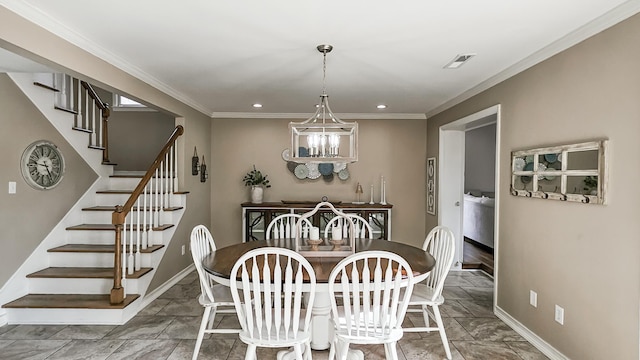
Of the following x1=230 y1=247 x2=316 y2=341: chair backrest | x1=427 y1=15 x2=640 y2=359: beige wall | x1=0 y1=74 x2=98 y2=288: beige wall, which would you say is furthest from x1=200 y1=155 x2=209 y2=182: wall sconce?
x1=427 y1=15 x2=640 y2=359: beige wall

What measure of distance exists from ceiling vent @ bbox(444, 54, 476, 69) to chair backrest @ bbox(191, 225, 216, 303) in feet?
8.27

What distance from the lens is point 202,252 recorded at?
2889 mm

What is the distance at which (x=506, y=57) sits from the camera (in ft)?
9.73

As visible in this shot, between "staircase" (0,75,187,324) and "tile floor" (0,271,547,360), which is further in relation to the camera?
"staircase" (0,75,187,324)

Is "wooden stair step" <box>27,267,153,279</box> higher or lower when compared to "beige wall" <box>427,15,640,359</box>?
lower

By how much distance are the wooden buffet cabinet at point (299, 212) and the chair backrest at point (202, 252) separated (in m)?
2.15

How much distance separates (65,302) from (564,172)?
4.19 m

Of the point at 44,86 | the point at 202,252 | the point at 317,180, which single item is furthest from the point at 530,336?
the point at 44,86

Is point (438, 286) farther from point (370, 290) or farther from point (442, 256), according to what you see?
point (370, 290)

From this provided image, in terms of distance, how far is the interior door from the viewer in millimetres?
5055

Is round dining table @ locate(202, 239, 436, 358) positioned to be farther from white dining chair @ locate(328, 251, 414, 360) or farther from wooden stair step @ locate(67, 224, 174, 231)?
wooden stair step @ locate(67, 224, 174, 231)

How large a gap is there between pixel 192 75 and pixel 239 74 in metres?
0.48

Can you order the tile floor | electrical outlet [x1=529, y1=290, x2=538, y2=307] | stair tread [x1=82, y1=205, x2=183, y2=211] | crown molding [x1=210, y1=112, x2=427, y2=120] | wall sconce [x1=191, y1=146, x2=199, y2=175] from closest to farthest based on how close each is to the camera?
the tile floor
electrical outlet [x1=529, y1=290, x2=538, y2=307]
stair tread [x1=82, y1=205, x2=183, y2=211]
wall sconce [x1=191, y1=146, x2=199, y2=175]
crown molding [x1=210, y1=112, x2=427, y2=120]

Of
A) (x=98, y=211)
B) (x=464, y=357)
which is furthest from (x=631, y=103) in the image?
(x=98, y=211)
